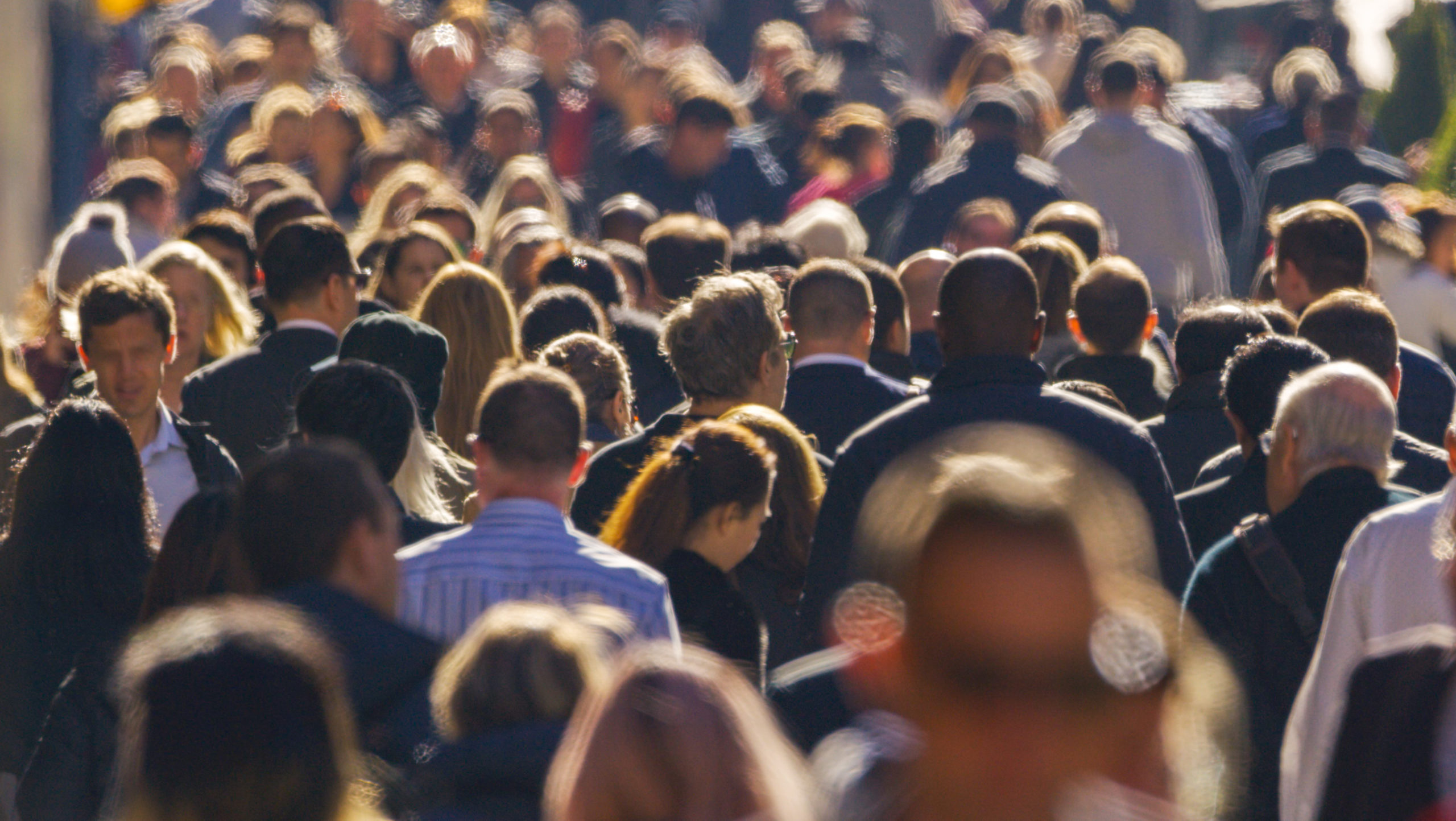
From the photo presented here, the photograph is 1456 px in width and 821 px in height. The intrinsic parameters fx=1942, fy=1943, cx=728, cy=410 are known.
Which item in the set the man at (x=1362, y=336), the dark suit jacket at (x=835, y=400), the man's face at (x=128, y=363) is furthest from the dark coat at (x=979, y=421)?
the man's face at (x=128, y=363)

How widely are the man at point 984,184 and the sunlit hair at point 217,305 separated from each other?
159 inches

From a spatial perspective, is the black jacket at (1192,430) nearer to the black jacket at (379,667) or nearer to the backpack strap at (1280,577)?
the backpack strap at (1280,577)

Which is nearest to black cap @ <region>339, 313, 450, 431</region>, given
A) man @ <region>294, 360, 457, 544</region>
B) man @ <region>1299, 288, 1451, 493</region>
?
man @ <region>294, 360, 457, 544</region>

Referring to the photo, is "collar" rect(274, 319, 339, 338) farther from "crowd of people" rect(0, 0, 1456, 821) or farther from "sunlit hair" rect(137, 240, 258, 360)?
"sunlit hair" rect(137, 240, 258, 360)

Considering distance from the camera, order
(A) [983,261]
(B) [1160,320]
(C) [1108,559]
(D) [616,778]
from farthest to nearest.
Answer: (B) [1160,320]
(A) [983,261]
(D) [616,778]
(C) [1108,559]

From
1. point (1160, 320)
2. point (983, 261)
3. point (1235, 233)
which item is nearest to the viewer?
point (983, 261)

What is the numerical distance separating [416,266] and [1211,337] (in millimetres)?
3532

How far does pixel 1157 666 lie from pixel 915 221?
864cm

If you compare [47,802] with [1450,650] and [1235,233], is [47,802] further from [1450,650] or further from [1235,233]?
[1235,233]

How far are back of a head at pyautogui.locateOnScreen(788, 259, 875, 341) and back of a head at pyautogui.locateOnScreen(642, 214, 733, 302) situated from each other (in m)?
2.13

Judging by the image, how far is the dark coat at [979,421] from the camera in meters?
4.85

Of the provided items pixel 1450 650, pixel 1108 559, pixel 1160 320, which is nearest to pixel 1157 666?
pixel 1108 559

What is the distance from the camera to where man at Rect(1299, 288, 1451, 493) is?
5.98 metres

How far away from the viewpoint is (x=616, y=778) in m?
2.16
